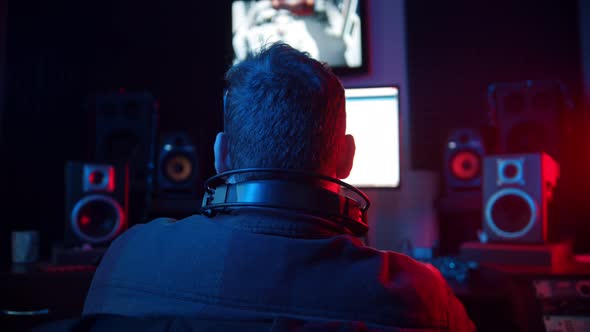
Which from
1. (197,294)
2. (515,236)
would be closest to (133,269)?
(197,294)

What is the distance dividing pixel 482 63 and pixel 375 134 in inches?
31.0

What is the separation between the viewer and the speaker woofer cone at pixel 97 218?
176 cm

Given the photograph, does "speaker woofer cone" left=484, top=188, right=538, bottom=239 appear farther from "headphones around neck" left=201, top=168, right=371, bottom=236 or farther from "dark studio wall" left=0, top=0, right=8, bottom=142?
"dark studio wall" left=0, top=0, right=8, bottom=142

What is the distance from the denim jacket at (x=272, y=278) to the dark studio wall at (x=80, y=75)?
1.77 meters

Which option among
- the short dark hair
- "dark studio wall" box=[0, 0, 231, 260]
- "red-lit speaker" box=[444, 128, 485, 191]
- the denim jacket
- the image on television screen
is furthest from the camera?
"dark studio wall" box=[0, 0, 231, 260]

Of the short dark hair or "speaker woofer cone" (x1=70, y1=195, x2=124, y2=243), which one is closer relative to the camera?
the short dark hair

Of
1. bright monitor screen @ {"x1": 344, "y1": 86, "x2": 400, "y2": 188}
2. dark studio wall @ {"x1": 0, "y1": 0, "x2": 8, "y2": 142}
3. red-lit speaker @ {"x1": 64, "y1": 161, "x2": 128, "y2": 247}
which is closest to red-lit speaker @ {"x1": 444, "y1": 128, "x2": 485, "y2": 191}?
bright monitor screen @ {"x1": 344, "y1": 86, "x2": 400, "y2": 188}

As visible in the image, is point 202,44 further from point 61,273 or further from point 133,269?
point 133,269

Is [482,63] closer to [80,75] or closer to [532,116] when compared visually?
[532,116]

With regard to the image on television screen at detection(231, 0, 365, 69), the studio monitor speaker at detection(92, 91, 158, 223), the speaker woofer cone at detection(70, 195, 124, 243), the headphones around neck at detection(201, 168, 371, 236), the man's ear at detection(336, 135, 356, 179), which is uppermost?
the image on television screen at detection(231, 0, 365, 69)

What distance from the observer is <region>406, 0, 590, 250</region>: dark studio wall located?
6.50 feet

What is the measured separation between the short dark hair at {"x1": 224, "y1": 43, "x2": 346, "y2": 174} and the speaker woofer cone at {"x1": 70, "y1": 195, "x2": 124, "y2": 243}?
1.26m

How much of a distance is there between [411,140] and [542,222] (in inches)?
34.7

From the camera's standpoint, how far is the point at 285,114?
658 millimetres
